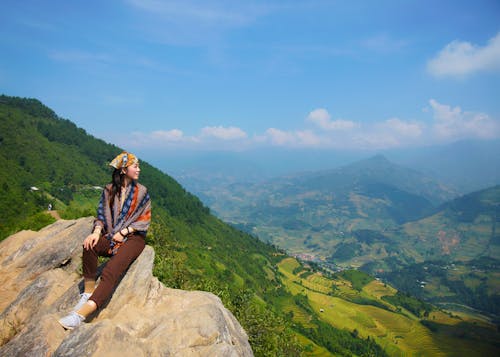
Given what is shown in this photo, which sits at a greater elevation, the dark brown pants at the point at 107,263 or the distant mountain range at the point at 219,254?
the dark brown pants at the point at 107,263

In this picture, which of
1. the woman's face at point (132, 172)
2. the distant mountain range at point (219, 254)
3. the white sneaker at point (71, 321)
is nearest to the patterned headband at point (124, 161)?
the woman's face at point (132, 172)

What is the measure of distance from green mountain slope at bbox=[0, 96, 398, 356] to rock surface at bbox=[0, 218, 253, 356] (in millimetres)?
22034

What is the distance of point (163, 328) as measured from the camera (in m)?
10.5

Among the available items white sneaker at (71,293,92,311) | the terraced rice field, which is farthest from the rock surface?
the terraced rice field


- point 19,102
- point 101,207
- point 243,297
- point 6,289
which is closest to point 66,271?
point 6,289

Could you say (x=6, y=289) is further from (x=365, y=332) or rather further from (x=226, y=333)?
(x=365, y=332)

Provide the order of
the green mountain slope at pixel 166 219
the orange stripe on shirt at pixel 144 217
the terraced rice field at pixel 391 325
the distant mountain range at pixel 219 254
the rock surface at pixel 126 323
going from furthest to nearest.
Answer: the terraced rice field at pixel 391 325 < the distant mountain range at pixel 219 254 < the green mountain slope at pixel 166 219 < the orange stripe on shirt at pixel 144 217 < the rock surface at pixel 126 323

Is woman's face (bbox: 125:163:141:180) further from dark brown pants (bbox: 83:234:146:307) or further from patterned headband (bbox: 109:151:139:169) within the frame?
dark brown pants (bbox: 83:234:146:307)

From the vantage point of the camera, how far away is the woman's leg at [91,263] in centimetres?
1058

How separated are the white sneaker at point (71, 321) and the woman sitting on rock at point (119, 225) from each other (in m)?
0.80

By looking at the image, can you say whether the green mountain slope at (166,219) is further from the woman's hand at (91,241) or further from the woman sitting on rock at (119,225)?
the woman's hand at (91,241)

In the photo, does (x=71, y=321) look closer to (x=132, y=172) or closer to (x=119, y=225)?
(x=119, y=225)

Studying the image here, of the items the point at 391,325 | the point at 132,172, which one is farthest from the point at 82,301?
the point at 391,325

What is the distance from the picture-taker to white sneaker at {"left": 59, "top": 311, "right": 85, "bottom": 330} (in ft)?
30.7
